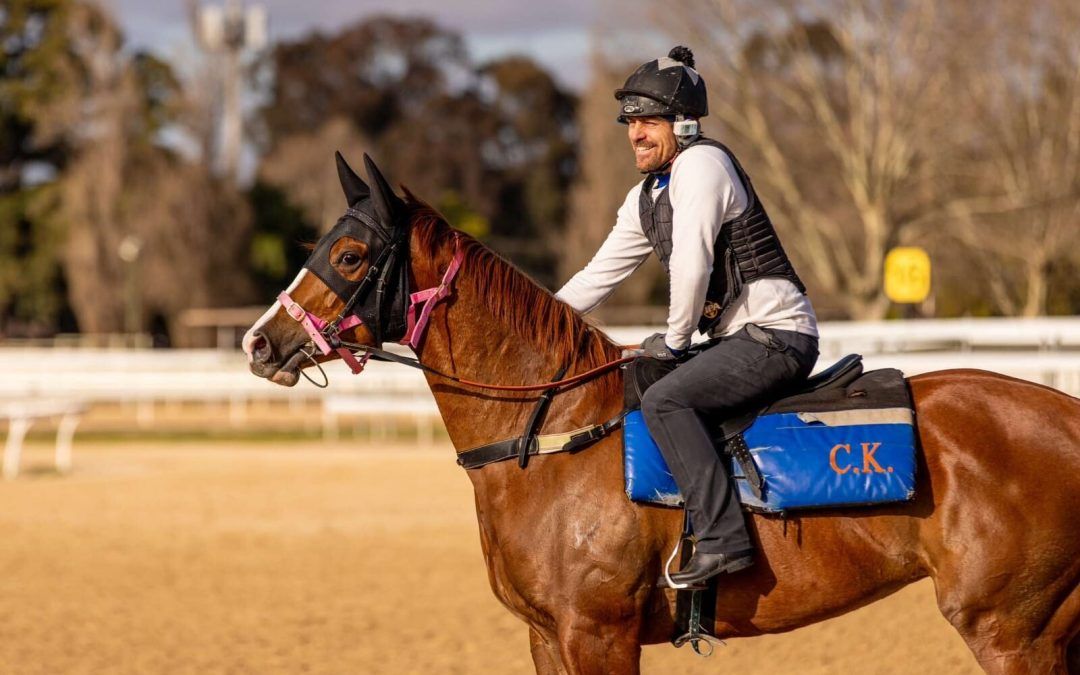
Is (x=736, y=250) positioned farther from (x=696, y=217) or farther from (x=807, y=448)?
(x=807, y=448)

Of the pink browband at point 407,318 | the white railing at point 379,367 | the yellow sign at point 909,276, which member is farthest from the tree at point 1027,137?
the pink browband at point 407,318

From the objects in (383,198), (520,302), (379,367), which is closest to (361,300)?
(383,198)

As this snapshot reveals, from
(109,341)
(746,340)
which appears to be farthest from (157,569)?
(109,341)

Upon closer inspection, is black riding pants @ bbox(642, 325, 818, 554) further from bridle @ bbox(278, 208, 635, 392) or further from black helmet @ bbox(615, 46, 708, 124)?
black helmet @ bbox(615, 46, 708, 124)

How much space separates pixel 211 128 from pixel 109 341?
25.3 ft

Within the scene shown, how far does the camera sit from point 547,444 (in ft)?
15.6

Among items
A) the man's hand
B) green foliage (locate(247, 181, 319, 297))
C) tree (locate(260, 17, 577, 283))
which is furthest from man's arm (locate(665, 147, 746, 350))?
tree (locate(260, 17, 577, 283))

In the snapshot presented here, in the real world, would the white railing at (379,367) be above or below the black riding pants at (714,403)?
below

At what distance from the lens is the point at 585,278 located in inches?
209

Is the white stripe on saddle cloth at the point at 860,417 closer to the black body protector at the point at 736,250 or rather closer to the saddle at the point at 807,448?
the saddle at the point at 807,448

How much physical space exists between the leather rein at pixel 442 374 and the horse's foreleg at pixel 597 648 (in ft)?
2.10

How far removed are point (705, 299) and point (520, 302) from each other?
719 mm

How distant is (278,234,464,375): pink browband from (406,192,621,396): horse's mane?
56 mm

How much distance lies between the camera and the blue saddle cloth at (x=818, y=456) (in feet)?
15.1
